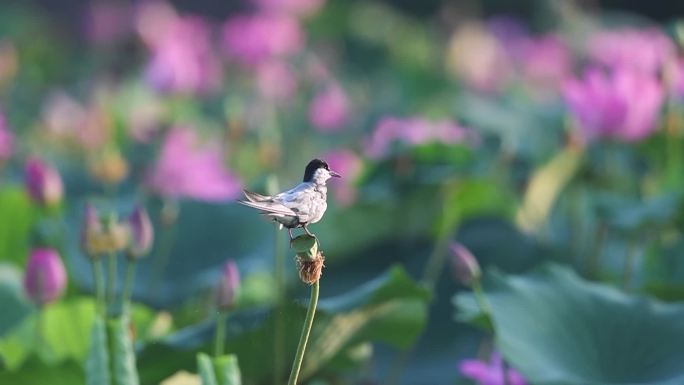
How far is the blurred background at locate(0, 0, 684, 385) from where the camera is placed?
1.38 meters

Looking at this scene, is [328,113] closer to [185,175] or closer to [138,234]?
[185,175]

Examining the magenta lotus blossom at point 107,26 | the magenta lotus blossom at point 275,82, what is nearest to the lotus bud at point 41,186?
the magenta lotus blossom at point 275,82

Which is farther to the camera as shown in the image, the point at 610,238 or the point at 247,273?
the point at 610,238

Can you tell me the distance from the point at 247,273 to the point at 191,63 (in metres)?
0.92

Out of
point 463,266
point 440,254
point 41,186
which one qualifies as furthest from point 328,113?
point 463,266

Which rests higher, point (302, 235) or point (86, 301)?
point (86, 301)

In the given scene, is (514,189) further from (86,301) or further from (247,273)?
(86,301)

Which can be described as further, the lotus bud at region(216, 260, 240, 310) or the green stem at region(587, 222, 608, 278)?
the green stem at region(587, 222, 608, 278)

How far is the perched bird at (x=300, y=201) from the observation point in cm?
77

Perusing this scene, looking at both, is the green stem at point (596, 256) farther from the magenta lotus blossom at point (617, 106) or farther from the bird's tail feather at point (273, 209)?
the bird's tail feather at point (273, 209)

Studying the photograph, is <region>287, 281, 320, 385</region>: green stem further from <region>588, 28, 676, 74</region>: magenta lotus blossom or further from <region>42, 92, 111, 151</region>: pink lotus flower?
<region>42, 92, 111, 151</region>: pink lotus flower

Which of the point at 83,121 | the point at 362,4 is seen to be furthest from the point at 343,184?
the point at 362,4

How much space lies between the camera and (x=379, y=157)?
2197 millimetres

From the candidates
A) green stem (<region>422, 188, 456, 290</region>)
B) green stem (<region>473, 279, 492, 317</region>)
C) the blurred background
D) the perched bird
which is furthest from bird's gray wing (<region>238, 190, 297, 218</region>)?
green stem (<region>422, 188, 456, 290</region>)
